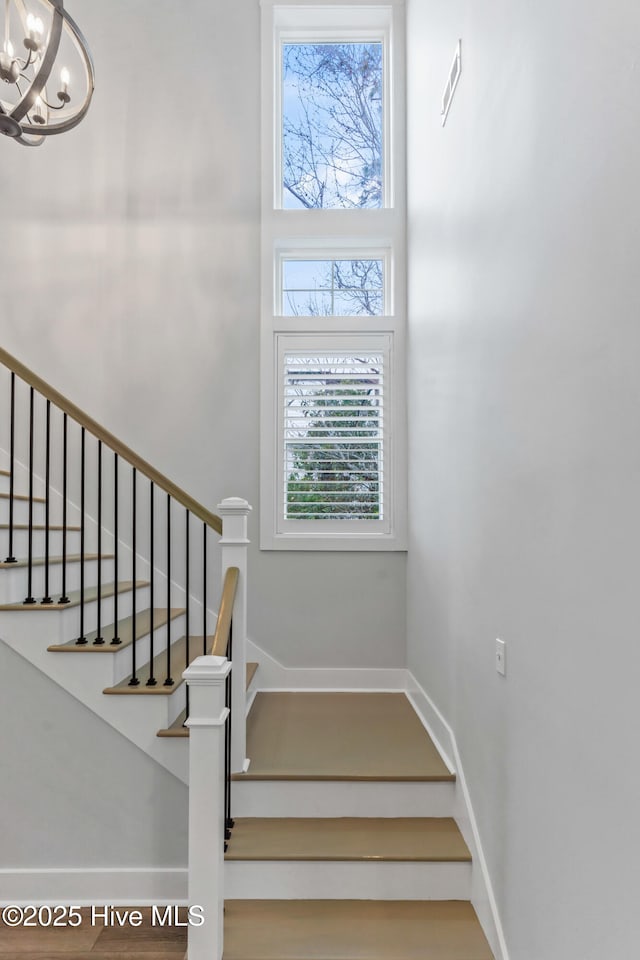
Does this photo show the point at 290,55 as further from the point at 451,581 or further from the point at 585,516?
the point at 585,516

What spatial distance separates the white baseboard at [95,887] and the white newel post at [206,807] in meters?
0.70

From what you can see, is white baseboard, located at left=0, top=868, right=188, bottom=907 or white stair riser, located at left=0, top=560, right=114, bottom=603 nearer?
white baseboard, located at left=0, top=868, right=188, bottom=907

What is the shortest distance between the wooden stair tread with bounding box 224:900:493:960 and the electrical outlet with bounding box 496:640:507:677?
96 cm

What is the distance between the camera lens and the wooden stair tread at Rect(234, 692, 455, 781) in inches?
106

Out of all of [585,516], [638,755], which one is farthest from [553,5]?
[638,755]

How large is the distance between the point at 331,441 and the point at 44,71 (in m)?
2.46

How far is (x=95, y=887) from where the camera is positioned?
2701 mm

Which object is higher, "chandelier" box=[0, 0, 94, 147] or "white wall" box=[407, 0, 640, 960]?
"chandelier" box=[0, 0, 94, 147]

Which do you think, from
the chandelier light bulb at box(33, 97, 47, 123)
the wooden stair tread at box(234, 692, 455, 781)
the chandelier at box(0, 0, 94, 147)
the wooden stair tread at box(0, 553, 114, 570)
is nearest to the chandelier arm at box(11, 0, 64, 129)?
the chandelier at box(0, 0, 94, 147)

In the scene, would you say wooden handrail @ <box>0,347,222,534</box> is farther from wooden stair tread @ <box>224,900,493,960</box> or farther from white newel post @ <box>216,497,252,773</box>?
wooden stair tread @ <box>224,900,493,960</box>

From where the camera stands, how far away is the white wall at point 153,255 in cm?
407

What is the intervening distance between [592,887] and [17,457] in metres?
3.82

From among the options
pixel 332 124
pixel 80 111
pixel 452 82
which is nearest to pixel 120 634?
pixel 80 111

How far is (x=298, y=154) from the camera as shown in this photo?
14.0 feet
